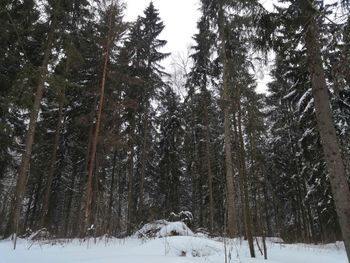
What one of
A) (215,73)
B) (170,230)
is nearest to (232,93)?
(170,230)

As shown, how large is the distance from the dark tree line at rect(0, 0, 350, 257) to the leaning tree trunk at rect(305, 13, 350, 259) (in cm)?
2

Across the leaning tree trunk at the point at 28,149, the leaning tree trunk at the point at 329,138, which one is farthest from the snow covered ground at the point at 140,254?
the leaning tree trunk at the point at 28,149

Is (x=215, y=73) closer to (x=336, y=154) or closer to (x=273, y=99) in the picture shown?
(x=273, y=99)

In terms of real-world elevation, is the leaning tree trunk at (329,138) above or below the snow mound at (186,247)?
above

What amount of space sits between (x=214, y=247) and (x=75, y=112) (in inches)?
608

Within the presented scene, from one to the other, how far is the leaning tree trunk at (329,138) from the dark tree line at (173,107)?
22 mm

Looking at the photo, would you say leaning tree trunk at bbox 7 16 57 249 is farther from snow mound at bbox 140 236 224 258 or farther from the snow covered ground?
snow mound at bbox 140 236 224 258

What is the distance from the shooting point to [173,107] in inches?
1061

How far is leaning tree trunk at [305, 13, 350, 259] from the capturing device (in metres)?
6.32

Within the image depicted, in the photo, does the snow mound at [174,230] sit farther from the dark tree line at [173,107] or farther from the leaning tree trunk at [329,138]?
the leaning tree trunk at [329,138]

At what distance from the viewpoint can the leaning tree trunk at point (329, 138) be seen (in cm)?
632

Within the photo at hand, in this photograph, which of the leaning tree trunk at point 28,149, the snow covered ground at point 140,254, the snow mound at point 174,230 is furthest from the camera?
the leaning tree trunk at point 28,149

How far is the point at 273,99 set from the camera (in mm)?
26312

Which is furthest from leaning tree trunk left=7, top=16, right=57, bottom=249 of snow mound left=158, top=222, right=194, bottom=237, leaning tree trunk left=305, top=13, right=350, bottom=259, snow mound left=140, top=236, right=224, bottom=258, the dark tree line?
leaning tree trunk left=305, top=13, right=350, bottom=259
